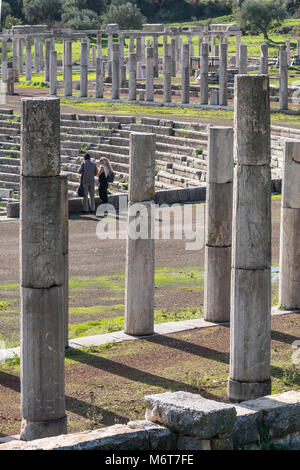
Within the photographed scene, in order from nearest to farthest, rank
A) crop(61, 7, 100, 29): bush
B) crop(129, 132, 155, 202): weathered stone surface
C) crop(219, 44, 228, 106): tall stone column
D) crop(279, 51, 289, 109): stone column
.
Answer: crop(129, 132, 155, 202): weathered stone surface
crop(279, 51, 289, 109): stone column
crop(219, 44, 228, 106): tall stone column
crop(61, 7, 100, 29): bush

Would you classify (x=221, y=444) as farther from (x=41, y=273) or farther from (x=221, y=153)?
(x=221, y=153)

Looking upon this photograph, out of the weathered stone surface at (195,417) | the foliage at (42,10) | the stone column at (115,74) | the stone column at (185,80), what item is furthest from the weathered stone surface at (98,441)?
the foliage at (42,10)

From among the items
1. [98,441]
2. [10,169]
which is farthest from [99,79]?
[98,441]

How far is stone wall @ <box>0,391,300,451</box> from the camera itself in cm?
1001

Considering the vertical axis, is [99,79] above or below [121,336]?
above

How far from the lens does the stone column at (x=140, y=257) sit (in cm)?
1661

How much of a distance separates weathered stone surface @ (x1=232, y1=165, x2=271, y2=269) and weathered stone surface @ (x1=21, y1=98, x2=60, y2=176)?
2601mm

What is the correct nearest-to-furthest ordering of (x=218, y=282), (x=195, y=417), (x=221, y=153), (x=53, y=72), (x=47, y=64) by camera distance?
(x=195, y=417) < (x=221, y=153) < (x=218, y=282) < (x=53, y=72) < (x=47, y=64)

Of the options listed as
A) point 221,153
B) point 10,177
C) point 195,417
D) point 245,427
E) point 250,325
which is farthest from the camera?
point 10,177

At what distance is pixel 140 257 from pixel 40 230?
16.5ft

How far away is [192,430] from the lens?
1036 cm

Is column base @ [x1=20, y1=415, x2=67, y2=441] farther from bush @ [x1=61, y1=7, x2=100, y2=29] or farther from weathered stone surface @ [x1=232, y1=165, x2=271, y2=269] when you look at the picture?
bush @ [x1=61, y1=7, x2=100, y2=29]

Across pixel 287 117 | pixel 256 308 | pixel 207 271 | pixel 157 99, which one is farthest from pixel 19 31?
pixel 256 308

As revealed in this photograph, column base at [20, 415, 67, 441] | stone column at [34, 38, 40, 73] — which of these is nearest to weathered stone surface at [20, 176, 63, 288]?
column base at [20, 415, 67, 441]
